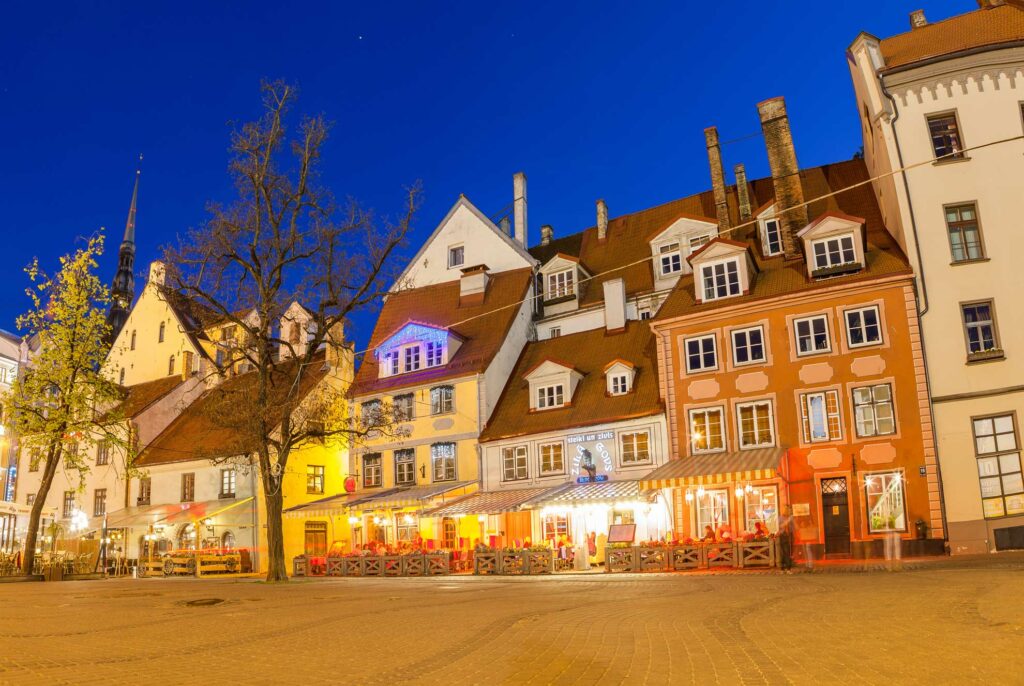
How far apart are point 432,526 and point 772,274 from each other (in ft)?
55.9

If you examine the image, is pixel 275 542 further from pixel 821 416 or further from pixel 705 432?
pixel 821 416

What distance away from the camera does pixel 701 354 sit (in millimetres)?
31250

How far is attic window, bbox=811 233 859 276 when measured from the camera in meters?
29.2

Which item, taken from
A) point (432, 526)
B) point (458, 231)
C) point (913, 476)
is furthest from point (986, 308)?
point (458, 231)

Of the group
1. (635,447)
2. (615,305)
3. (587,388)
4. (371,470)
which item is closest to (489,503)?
(635,447)

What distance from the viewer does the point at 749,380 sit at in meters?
30.0

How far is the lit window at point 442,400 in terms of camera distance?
123ft

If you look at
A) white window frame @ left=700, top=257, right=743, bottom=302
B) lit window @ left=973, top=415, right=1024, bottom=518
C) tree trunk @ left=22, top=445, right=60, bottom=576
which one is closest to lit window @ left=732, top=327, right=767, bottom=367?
white window frame @ left=700, top=257, right=743, bottom=302

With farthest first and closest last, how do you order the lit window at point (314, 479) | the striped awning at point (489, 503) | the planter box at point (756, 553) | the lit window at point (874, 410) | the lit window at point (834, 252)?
the lit window at point (314, 479) < the striped awning at point (489, 503) < the lit window at point (834, 252) < the lit window at point (874, 410) < the planter box at point (756, 553)

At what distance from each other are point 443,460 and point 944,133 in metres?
22.3

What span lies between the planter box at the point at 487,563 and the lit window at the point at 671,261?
15.2 metres

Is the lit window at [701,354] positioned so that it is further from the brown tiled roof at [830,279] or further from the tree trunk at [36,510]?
the tree trunk at [36,510]

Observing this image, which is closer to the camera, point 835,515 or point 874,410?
point 874,410

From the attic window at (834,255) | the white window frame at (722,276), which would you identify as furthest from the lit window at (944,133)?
the white window frame at (722,276)
